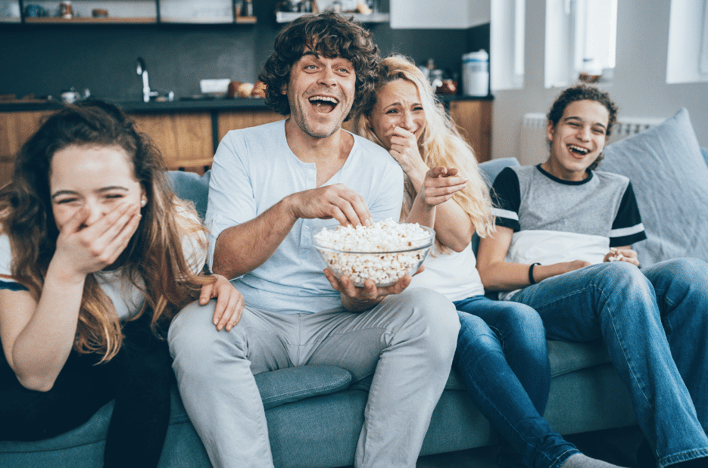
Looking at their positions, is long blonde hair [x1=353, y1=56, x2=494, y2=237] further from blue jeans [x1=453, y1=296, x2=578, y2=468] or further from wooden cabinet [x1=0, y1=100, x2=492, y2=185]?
wooden cabinet [x1=0, y1=100, x2=492, y2=185]

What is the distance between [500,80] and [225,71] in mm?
2356

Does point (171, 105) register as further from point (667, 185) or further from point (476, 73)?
point (667, 185)

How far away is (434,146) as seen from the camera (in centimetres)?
179

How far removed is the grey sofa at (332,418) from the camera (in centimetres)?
121

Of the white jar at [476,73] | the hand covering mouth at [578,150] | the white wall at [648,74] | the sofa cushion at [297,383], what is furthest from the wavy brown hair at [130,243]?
the white jar at [476,73]

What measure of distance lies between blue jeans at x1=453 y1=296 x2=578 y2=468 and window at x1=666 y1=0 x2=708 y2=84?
6.15 ft

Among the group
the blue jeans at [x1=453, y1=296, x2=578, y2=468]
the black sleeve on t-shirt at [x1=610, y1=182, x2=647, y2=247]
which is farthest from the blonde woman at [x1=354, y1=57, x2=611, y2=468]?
the black sleeve on t-shirt at [x1=610, y1=182, x2=647, y2=247]

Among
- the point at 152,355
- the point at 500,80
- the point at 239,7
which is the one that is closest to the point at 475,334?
the point at 152,355

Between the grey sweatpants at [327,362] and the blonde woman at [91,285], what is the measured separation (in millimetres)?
73

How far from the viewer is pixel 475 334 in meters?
1.40

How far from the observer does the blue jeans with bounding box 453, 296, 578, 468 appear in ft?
4.01

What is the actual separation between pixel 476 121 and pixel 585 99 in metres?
2.93

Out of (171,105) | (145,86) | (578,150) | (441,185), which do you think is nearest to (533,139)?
(578,150)

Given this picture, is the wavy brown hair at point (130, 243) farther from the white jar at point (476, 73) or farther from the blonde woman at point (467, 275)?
the white jar at point (476, 73)
